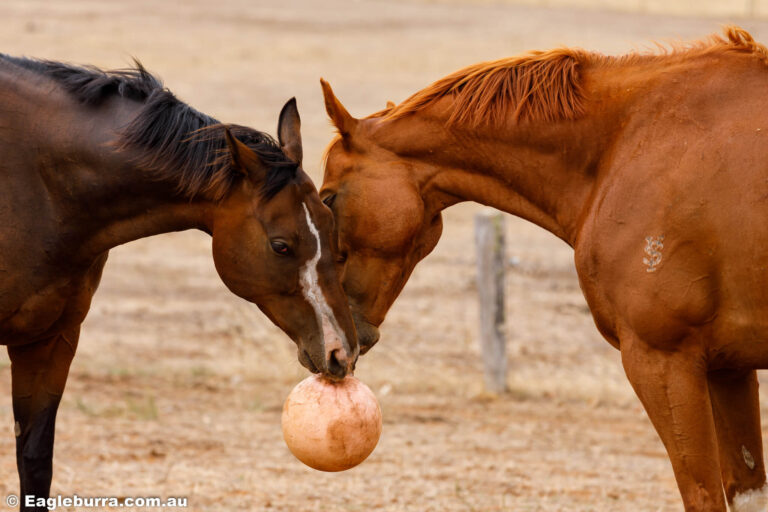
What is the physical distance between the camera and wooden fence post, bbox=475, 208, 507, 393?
28.6ft

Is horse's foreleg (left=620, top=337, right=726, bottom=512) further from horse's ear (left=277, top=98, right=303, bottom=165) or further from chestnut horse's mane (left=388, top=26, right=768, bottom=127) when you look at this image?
horse's ear (left=277, top=98, right=303, bottom=165)

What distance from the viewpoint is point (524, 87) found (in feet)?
14.4

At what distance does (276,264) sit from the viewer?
4.08 metres

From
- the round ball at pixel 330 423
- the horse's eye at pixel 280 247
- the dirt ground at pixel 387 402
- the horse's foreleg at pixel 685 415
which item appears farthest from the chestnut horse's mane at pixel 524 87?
the round ball at pixel 330 423

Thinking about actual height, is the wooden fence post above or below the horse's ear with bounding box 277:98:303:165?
below

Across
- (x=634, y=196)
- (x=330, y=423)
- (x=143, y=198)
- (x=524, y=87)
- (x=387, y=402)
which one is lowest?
(x=387, y=402)

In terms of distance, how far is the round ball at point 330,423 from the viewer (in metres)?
4.26

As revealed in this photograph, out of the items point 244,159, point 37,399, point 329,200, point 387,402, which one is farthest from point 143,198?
point 387,402

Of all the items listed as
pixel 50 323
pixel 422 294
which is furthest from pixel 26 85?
pixel 422 294

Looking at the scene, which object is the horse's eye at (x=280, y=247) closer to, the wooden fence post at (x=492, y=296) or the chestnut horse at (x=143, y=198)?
the chestnut horse at (x=143, y=198)

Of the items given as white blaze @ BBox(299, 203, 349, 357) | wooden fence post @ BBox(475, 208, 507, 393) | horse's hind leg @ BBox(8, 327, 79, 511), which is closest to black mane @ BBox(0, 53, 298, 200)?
white blaze @ BBox(299, 203, 349, 357)

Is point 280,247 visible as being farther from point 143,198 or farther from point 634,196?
point 634,196

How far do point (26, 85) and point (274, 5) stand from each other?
32.1m

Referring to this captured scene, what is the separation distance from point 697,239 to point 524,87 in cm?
108
